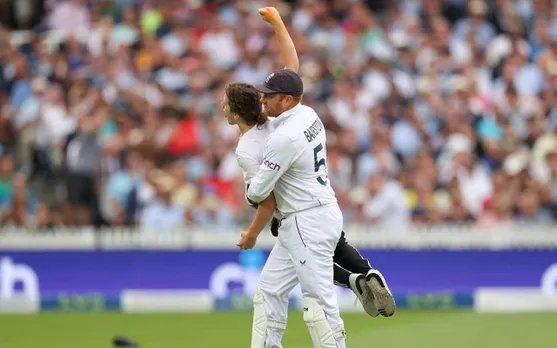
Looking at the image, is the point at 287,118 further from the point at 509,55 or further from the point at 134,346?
the point at 509,55

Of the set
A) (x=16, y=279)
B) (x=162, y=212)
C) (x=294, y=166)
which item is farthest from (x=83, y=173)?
(x=294, y=166)

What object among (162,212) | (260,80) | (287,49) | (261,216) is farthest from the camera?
(260,80)

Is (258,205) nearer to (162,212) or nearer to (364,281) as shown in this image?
(364,281)

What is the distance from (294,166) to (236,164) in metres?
6.53

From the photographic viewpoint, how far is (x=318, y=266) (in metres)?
7.38

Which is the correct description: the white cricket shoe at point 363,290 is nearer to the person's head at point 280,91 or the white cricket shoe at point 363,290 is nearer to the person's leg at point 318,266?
the person's leg at point 318,266

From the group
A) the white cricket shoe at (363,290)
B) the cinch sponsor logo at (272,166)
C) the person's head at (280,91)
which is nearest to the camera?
the cinch sponsor logo at (272,166)

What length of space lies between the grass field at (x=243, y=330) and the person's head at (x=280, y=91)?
10.2 feet

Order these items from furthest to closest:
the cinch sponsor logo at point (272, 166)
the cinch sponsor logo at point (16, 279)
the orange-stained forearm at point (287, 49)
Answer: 1. the cinch sponsor logo at point (16, 279)
2. the orange-stained forearm at point (287, 49)
3. the cinch sponsor logo at point (272, 166)

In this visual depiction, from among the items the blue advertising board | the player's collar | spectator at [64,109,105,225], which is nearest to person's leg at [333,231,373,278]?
the player's collar

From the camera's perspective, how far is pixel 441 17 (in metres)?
16.3

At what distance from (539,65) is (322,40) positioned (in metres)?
2.92

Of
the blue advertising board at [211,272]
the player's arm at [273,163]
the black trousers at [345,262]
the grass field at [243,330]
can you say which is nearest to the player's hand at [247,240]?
the player's arm at [273,163]

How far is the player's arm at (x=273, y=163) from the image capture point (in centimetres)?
723
